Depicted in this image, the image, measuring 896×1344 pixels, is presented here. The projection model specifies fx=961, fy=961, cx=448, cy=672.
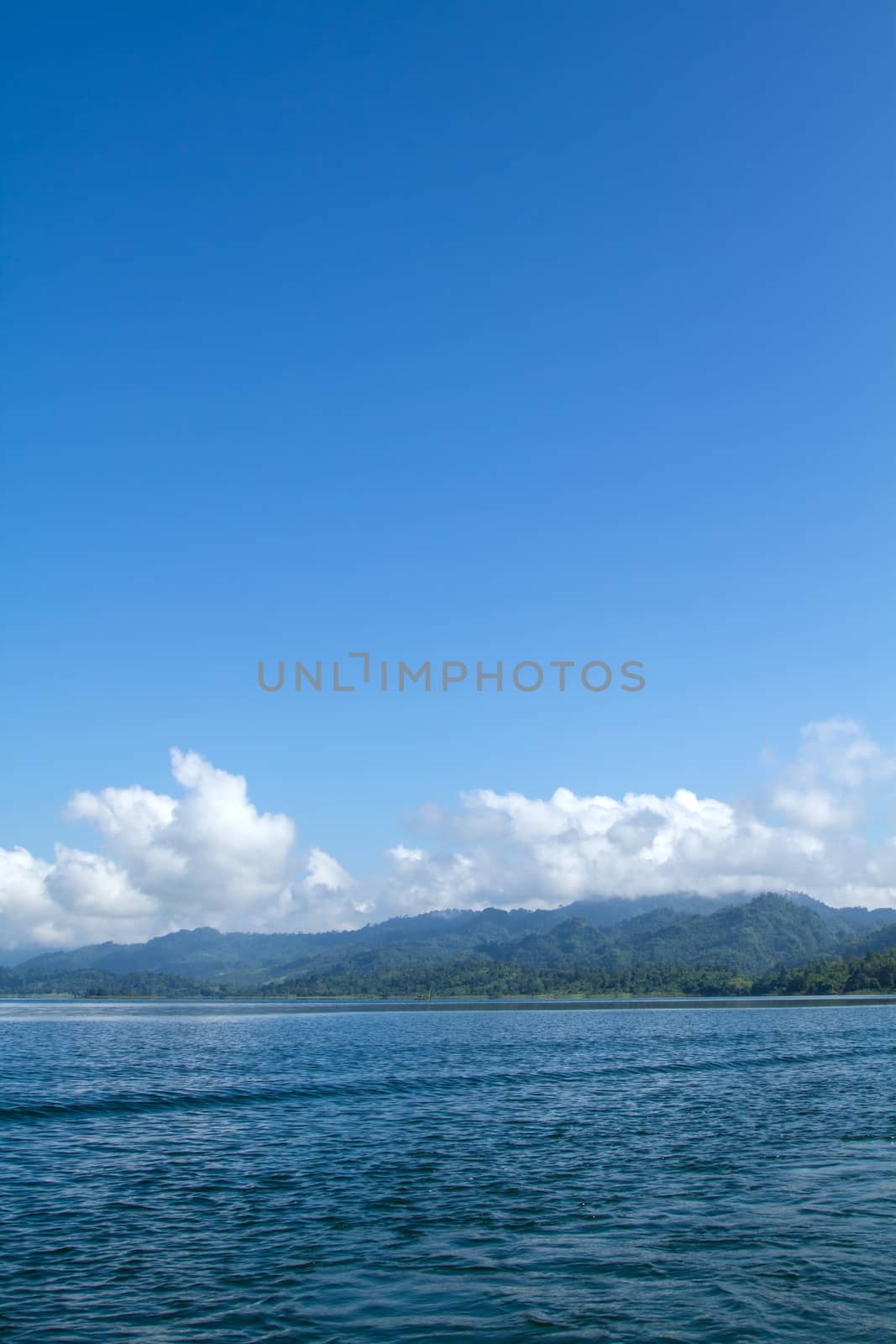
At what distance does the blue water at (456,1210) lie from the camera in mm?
24750

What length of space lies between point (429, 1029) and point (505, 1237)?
501 ft

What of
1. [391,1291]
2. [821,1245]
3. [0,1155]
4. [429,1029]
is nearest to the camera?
[391,1291]

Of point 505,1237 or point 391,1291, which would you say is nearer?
point 391,1291

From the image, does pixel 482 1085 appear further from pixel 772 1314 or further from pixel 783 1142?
pixel 772 1314

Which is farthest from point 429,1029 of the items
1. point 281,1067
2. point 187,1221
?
point 187,1221

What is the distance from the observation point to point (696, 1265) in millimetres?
28156

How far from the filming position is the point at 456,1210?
35.7 metres

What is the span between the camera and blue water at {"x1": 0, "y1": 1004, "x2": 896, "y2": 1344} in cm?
2475

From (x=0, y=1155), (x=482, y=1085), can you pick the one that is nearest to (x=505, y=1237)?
(x=0, y=1155)

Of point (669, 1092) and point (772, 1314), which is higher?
point (772, 1314)

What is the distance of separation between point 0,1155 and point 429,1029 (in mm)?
133380

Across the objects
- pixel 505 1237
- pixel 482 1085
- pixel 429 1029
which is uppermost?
pixel 505 1237

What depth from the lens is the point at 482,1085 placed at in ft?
252

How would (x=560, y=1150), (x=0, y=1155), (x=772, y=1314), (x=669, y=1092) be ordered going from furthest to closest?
(x=669, y=1092) → (x=0, y=1155) → (x=560, y=1150) → (x=772, y=1314)
